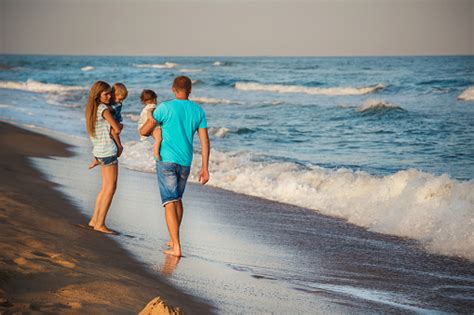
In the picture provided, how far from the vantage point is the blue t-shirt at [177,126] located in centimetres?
620

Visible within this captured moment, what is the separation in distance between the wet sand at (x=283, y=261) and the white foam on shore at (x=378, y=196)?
0.32 m

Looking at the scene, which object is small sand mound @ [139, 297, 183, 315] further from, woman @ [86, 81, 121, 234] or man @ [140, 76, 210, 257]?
woman @ [86, 81, 121, 234]

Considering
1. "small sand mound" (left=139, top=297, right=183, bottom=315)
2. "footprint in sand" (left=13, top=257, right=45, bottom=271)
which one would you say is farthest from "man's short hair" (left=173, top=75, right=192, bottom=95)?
"small sand mound" (left=139, top=297, right=183, bottom=315)

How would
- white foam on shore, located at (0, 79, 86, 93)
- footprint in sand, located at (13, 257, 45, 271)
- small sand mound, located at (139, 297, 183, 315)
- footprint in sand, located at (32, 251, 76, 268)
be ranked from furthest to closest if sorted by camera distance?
white foam on shore, located at (0, 79, 86, 93)
footprint in sand, located at (32, 251, 76, 268)
footprint in sand, located at (13, 257, 45, 271)
small sand mound, located at (139, 297, 183, 315)

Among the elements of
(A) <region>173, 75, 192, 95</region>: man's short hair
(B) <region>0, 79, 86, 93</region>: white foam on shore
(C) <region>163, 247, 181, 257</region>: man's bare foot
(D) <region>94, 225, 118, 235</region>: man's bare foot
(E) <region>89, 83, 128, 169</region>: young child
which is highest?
(A) <region>173, 75, 192, 95</region>: man's short hair

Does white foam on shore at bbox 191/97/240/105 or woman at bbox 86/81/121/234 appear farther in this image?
white foam on shore at bbox 191/97/240/105

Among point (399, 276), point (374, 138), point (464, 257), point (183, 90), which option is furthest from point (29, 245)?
point (374, 138)

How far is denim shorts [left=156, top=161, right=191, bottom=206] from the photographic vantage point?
623 cm

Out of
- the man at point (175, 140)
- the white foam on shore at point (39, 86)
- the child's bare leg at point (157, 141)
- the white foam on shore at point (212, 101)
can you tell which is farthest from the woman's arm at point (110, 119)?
the white foam on shore at point (39, 86)

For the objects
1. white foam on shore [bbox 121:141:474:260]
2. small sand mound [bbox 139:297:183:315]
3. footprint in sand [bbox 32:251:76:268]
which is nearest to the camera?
small sand mound [bbox 139:297:183:315]

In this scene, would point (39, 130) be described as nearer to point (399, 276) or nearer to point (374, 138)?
point (374, 138)

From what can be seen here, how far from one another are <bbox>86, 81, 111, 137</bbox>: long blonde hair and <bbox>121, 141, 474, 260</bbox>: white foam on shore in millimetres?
3473

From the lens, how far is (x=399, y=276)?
19.9 ft

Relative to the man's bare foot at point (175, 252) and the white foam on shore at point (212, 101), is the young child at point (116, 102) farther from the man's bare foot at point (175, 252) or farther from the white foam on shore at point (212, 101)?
the white foam on shore at point (212, 101)
